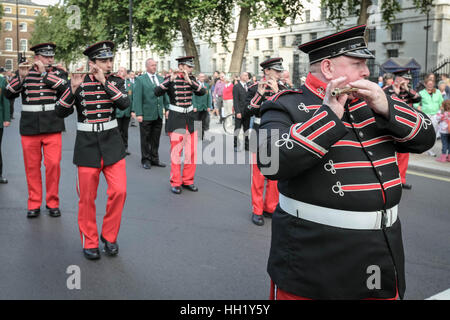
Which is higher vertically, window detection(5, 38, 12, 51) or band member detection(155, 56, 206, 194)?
window detection(5, 38, 12, 51)

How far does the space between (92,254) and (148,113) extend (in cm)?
673

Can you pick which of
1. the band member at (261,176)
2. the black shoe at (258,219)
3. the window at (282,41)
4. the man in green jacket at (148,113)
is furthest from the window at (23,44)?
the black shoe at (258,219)

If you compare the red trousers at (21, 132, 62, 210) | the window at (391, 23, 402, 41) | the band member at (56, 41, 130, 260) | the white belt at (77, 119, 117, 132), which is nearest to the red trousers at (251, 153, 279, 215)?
the band member at (56, 41, 130, 260)

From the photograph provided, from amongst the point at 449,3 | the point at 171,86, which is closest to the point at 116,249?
the point at 171,86

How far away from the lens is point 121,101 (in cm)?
569

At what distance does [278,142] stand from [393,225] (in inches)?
29.3

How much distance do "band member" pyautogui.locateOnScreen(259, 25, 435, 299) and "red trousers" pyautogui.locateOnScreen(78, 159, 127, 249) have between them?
10.6 ft

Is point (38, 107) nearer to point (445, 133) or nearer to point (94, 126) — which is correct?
point (94, 126)

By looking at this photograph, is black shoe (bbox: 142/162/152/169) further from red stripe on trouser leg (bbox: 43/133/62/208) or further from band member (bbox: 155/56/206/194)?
red stripe on trouser leg (bbox: 43/133/62/208)

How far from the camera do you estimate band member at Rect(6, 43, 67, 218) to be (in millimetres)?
7043

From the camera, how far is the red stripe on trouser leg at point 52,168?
23.1 ft

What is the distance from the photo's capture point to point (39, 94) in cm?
736

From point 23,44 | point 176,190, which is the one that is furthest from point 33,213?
point 23,44
